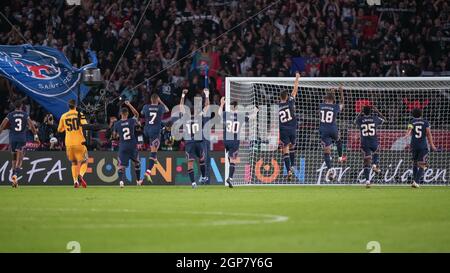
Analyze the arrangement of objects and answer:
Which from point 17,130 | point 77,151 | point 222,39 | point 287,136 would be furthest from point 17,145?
point 222,39

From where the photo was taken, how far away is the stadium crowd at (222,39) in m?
28.0

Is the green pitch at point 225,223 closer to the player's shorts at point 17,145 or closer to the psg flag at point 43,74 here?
the player's shorts at point 17,145

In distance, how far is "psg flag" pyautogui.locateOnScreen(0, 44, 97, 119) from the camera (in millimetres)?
26688

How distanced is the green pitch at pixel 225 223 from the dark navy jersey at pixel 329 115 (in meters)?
4.77

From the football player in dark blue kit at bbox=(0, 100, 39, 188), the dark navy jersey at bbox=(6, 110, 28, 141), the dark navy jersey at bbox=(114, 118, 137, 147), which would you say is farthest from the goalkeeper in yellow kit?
the dark navy jersey at bbox=(6, 110, 28, 141)

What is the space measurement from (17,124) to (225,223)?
12.6m

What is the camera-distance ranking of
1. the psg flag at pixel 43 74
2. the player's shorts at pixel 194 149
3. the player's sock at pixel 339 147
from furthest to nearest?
the psg flag at pixel 43 74, the player's sock at pixel 339 147, the player's shorts at pixel 194 149

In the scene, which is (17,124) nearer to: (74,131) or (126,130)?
(74,131)

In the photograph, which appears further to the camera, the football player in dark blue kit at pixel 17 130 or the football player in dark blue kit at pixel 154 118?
the football player in dark blue kit at pixel 17 130

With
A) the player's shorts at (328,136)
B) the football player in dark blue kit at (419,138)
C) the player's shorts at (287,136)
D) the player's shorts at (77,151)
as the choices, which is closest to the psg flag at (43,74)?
the player's shorts at (77,151)

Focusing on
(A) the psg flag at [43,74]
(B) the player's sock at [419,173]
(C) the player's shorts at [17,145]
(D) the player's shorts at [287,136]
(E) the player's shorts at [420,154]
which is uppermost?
(A) the psg flag at [43,74]

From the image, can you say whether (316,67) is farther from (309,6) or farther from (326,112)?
(326,112)

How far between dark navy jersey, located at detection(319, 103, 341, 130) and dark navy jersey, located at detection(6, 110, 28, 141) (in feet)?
25.5

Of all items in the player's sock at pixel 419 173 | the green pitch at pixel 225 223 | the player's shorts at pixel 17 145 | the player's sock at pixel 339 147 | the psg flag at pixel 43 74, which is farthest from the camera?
the psg flag at pixel 43 74
